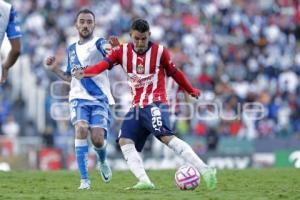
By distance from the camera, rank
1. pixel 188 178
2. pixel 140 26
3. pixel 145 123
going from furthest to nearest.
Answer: pixel 188 178
pixel 145 123
pixel 140 26

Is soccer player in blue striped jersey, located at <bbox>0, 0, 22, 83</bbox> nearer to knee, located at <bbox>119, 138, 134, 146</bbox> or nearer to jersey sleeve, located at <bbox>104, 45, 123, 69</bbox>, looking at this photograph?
jersey sleeve, located at <bbox>104, 45, 123, 69</bbox>

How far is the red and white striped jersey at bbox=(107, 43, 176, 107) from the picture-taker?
1338cm

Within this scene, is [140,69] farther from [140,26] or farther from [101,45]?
[101,45]

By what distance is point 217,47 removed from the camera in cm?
3403

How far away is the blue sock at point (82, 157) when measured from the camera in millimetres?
13727

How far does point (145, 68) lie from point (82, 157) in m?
1.63

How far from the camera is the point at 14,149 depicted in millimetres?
26703

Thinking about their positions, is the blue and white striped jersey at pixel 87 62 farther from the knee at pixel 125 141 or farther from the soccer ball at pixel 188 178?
the soccer ball at pixel 188 178

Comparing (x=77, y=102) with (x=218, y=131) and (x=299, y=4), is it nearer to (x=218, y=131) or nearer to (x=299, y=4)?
(x=218, y=131)

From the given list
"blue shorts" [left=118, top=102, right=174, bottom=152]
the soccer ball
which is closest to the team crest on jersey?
"blue shorts" [left=118, top=102, right=174, bottom=152]

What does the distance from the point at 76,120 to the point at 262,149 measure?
43.4 feet

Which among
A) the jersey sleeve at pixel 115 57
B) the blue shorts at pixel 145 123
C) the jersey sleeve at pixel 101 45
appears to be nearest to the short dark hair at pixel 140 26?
the jersey sleeve at pixel 115 57

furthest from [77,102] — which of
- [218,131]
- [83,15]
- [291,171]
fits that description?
[218,131]

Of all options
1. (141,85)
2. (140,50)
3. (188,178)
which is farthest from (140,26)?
(188,178)
